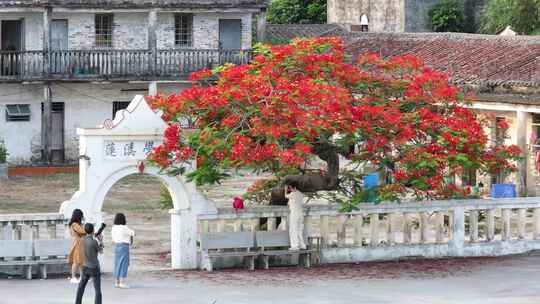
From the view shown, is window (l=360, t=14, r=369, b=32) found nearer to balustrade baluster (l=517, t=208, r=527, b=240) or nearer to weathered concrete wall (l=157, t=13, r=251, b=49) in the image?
weathered concrete wall (l=157, t=13, r=251, b=49)

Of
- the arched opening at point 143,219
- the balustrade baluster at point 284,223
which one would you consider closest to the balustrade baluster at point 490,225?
the balustrade baluster at point 284,223

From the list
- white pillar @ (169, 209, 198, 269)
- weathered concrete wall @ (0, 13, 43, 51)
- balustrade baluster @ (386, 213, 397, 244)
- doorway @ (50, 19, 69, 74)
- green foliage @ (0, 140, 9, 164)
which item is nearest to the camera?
white pillar @ (169, 209, 198, 269)

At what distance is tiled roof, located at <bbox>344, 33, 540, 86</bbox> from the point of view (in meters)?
41.0

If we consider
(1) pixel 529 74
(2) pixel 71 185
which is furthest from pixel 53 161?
(1) pixel 529 74

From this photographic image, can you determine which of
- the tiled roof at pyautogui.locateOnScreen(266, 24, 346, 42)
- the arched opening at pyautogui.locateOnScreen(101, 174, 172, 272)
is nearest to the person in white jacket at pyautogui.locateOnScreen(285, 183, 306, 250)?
the arched opening at pyautogui.locateOnScreen(101, 174, 172, 272)

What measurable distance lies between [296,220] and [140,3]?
22029mm

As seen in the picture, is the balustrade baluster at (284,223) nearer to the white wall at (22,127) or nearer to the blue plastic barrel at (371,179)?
the blue plastic barrel at (371,179)

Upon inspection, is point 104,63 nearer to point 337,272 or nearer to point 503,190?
point 503,190

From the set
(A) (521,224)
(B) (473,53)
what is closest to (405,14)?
(B) (473,53)

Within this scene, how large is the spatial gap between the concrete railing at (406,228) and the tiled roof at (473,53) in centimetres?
918

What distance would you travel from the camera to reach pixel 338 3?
225 feet

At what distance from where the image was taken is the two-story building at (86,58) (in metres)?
49.2

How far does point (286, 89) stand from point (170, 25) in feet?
77.1

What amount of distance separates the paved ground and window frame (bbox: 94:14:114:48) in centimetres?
2255
